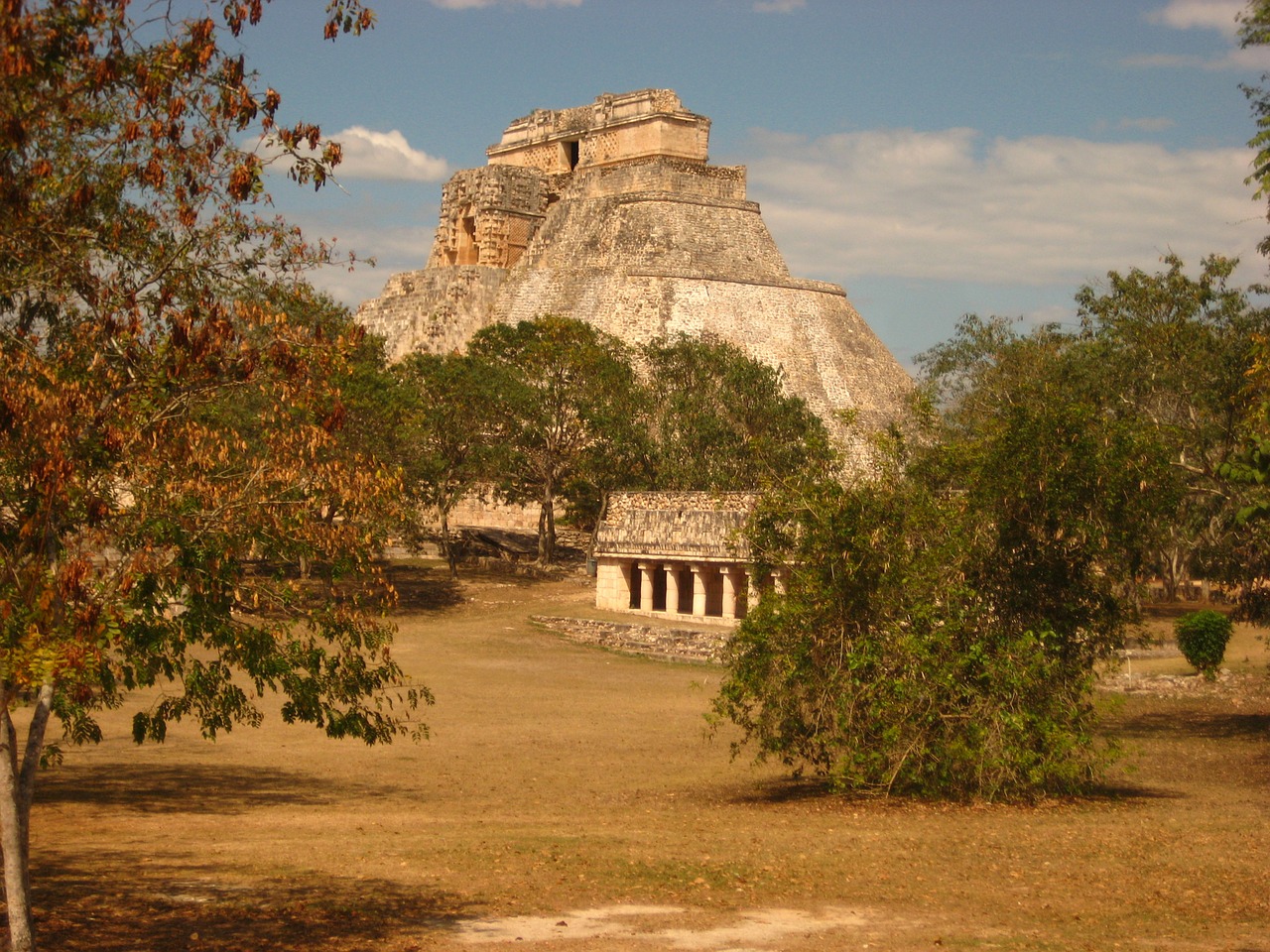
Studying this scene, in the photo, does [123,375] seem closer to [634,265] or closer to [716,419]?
[716,419]

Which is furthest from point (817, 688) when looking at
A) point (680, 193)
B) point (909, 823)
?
point (680, 193)

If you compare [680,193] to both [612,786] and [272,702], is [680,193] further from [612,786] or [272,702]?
[612,786]

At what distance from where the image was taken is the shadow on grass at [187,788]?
1234 centimetres

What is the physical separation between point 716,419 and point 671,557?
8965 millimetres

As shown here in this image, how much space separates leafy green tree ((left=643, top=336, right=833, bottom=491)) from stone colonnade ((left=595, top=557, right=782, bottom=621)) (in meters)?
4.38

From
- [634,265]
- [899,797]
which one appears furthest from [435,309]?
[899,797]

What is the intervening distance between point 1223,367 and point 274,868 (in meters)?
23.6

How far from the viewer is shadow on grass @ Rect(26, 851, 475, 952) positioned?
25.5 ft

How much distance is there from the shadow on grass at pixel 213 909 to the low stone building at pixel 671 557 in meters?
17.2

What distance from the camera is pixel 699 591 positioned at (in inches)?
1088

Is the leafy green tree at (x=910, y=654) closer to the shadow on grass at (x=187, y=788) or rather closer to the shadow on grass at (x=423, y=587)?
the shadow on grass at (x=187, y=788)

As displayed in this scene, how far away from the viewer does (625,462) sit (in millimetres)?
35125

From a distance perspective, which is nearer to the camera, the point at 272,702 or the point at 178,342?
the point at 178,342

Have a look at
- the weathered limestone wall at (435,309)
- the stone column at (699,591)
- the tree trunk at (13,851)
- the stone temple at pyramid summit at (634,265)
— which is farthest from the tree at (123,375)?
the weathered limestone wall at (435,309)
